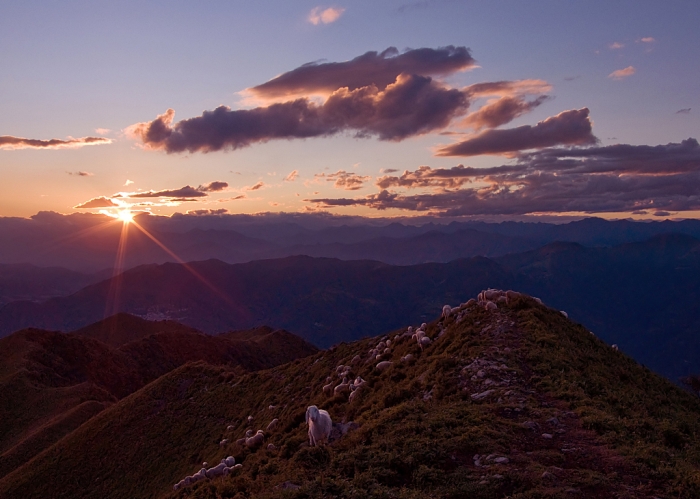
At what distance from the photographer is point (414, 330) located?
3762 cm

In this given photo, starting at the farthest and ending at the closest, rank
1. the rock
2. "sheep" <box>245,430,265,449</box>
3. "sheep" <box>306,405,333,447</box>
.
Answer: "sheep" <box>245,430,265,449</box> → the rock → "sheep" <box>306,405,333,447</box>

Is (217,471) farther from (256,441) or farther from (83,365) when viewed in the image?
(83,365)

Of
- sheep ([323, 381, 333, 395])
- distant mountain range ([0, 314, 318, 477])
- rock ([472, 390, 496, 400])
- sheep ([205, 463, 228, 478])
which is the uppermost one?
rock ([472, 390, 496, 400])

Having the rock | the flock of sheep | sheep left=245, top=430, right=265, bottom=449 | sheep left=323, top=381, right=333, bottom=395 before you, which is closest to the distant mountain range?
the flock of sheep

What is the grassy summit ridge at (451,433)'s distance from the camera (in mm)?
13703

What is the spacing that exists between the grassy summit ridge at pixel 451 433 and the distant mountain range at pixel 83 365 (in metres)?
13.9

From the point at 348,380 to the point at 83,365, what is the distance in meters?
90.4

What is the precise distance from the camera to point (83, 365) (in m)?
98.5

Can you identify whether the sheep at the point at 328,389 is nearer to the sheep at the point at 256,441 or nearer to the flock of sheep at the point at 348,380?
the flock of sheep at the point at 348,380

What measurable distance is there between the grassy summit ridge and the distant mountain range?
13875 millimetres

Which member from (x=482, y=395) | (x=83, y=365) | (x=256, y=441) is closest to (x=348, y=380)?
(x=256, y=441)

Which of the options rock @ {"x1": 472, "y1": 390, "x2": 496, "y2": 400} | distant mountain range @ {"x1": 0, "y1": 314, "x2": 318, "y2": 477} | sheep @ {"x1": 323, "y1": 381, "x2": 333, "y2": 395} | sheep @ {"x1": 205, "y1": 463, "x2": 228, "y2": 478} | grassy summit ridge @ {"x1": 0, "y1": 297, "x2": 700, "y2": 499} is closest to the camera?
grassy summit ridge @ {"x1": 0, "y1": 297, "x2": 700, "y2": 499}

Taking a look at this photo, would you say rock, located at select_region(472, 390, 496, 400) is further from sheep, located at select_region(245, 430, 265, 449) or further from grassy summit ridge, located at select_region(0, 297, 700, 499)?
sheep, located at select_region(245, 430, 265, 449)

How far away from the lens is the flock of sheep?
2109 cm
